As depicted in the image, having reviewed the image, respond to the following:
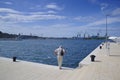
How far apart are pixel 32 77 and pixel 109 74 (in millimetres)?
4751

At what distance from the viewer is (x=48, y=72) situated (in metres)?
12.2

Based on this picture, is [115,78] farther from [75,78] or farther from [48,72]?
[48,72]

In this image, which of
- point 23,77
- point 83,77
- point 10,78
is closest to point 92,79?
point 83,77

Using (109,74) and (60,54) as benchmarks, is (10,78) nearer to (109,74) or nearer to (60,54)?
(60,54)

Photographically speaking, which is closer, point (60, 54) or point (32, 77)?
point (32, 77)

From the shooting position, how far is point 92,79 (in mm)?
10523

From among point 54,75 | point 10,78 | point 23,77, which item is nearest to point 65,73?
point 54,75

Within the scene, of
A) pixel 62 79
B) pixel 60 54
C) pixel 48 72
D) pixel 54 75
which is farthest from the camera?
pixel 60 54

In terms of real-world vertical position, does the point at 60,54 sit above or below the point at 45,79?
above

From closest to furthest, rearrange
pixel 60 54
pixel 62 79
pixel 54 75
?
1. pixel 62 79
2. pixel 54 75
3. pixel 60 54

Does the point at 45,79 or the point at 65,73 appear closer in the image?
the point at 45,79

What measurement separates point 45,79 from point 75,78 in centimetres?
170

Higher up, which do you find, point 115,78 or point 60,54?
point 60,54

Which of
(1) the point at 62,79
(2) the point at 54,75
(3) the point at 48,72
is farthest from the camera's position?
(3) the point at 48,72
